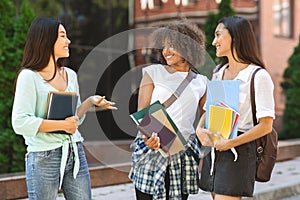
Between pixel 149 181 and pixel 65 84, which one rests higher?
pixel 65 84

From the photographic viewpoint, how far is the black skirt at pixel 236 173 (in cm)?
326

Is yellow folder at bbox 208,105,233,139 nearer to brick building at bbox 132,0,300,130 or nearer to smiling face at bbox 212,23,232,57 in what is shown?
smiling face at bbox 212,23,232,57

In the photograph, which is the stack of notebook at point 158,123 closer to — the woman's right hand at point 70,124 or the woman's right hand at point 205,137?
the woman's right hand at point 205,137

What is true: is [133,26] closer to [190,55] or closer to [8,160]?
[8,160]

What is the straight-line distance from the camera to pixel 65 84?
3.22 m

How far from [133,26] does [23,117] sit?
1083 centimetres

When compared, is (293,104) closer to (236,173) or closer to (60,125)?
(236,173)

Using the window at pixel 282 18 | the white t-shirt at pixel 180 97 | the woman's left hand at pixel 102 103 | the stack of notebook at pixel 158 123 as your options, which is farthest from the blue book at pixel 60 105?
the window at pixel 282 18

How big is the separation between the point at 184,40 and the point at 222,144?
0.79 meters

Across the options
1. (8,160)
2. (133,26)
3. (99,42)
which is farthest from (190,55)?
(133,26)

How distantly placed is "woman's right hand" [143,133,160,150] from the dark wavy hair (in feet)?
2.44

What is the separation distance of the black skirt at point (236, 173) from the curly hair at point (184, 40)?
27.8 inches

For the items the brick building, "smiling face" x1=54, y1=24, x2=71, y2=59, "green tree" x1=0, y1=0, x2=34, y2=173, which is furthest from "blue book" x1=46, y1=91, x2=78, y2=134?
the brick building

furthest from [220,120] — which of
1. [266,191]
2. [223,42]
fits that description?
[266,191]
